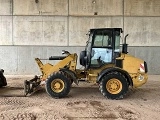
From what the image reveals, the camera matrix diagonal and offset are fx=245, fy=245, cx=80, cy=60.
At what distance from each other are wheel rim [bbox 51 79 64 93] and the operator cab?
→ 0.88 metres

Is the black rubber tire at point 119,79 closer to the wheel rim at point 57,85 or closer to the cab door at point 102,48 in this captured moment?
the cab door at point 102,48

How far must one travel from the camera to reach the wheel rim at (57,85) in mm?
6105

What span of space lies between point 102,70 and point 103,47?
603mm

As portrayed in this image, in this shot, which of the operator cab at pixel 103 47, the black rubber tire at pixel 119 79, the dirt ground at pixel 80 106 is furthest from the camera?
the operator cab at pixel 103 47

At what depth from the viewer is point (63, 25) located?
10711 millimetres

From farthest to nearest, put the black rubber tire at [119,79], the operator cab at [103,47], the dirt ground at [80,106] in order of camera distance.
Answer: the operator cab at [103,47], the black rubber tire at [119,79], the dirt ground at [80,106]

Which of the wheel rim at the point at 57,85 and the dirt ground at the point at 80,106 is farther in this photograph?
the wheel rim at the point at 57,85

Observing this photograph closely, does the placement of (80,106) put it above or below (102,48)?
below

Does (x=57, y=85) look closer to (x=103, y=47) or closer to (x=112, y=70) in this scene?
(x=112, y=70)

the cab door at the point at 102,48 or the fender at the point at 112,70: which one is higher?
the cab door at the point at 102,48

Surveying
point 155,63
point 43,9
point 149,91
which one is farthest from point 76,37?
point 149,91

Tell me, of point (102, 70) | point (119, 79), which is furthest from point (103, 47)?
point (119, 79)

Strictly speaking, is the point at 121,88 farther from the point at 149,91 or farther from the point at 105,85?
the point at 149,91

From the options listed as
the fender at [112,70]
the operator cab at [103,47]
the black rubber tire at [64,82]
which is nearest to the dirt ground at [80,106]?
the black rubber tire at [64,82]
